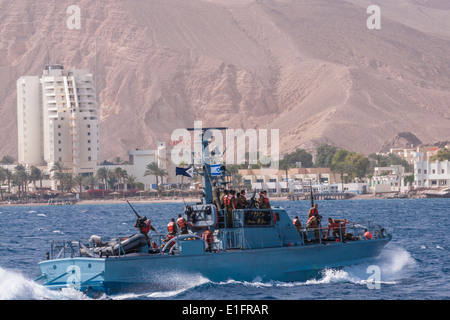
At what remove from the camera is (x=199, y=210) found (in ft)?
106

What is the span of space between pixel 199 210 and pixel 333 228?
5.31 meters

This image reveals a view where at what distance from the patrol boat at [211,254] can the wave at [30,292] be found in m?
0.30

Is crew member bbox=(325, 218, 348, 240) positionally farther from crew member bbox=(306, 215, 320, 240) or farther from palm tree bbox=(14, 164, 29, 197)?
palm tree bbox=(14, 164, 29, 197)

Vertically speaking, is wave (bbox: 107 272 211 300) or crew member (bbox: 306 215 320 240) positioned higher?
crew member (bbox: 306 215 320 240)

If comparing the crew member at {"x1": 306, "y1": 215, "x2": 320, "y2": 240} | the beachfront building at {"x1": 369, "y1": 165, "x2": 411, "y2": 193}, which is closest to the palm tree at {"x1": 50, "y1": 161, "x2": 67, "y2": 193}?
the beachfront building at {"x1": 369, "y1": 165, "x2": 411, "y2": 193}

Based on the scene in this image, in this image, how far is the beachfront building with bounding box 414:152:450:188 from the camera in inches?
6703

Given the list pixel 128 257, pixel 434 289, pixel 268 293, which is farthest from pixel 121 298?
pixel 434 289

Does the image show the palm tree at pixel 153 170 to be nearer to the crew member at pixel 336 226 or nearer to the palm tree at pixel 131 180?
the palm tree at pixel 131 180

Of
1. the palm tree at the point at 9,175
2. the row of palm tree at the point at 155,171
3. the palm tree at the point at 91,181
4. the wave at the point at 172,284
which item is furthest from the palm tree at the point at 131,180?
the wave at the point at 172,284

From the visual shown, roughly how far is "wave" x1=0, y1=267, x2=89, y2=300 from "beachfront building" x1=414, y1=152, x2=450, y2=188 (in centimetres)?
14765

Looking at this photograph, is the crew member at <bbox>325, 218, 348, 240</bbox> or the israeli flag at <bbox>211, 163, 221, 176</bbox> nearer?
the israeli flag at <bbox>211, 163, 221, 176</bbox>

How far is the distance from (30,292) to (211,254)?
6.06 meters

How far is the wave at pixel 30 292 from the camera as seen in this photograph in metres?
28.4
